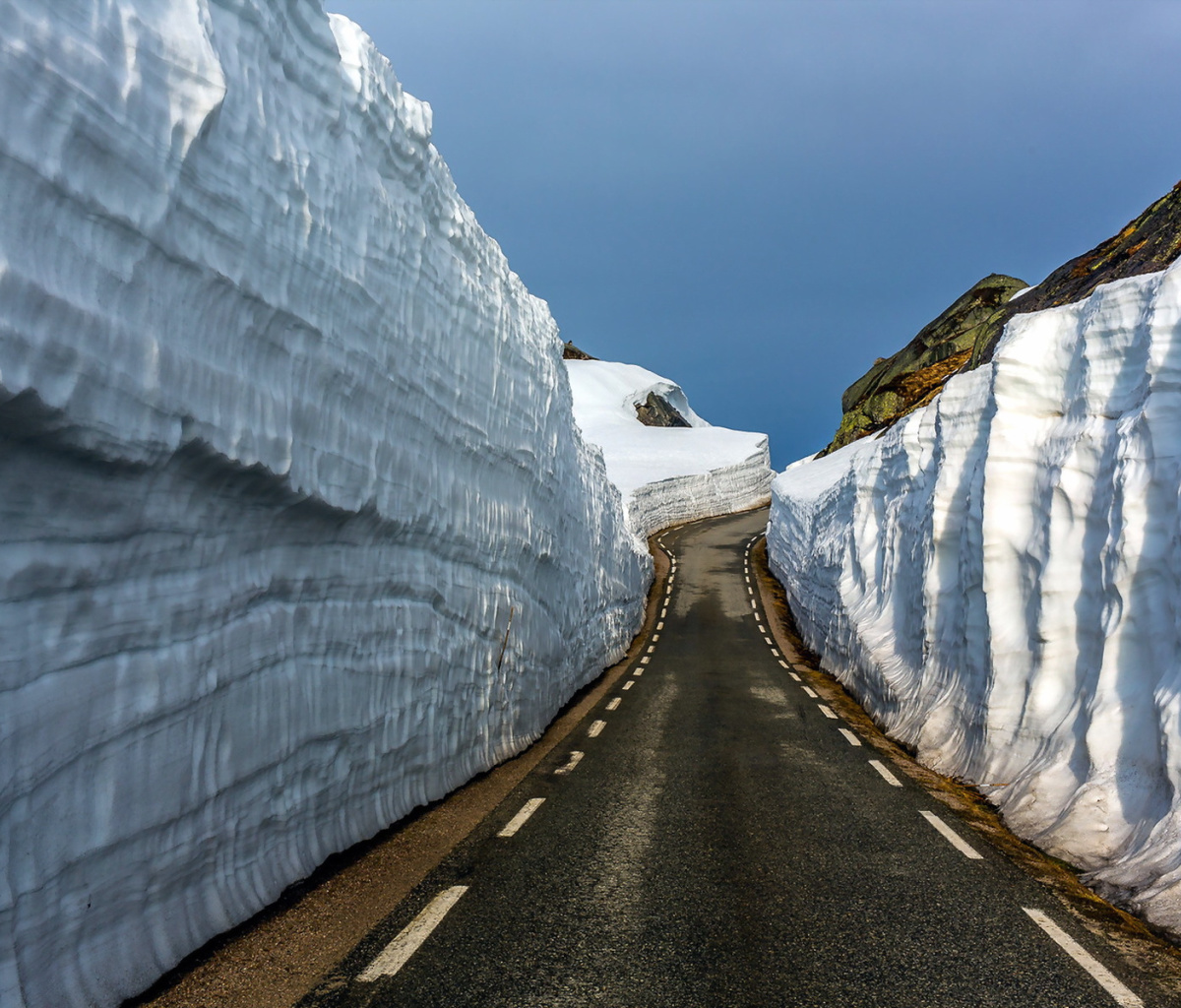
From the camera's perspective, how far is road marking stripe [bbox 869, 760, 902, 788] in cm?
837

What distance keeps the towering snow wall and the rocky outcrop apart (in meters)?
19.3

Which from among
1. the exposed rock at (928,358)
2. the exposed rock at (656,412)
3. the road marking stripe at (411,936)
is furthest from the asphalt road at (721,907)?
the exposed rock at (656,412)

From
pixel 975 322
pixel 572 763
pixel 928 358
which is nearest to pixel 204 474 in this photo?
pixel 572 763

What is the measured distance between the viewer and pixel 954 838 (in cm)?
651

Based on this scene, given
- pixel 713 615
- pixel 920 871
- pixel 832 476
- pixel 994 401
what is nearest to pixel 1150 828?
pixel 920 871

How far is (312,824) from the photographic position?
543 centimetres

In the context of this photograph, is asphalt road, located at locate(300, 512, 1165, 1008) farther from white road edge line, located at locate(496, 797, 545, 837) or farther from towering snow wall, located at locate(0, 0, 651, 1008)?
towering snow wall, located at locate(0, 0, 651, 1008)

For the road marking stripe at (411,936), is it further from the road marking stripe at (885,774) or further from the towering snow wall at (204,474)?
the road marking stripe at (885,774)

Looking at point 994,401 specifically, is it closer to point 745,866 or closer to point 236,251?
point 745,866

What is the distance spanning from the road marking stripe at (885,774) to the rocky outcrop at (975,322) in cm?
1580

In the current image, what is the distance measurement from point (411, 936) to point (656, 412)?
8506 centimetres

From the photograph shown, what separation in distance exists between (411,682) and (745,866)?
3.10 meters

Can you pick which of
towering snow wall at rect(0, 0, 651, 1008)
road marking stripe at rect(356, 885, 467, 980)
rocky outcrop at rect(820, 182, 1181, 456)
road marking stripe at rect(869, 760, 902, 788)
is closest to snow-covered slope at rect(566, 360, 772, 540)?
rocky outcrop at rect(820, 182, 1181, 456)

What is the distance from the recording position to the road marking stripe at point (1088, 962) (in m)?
3.95
